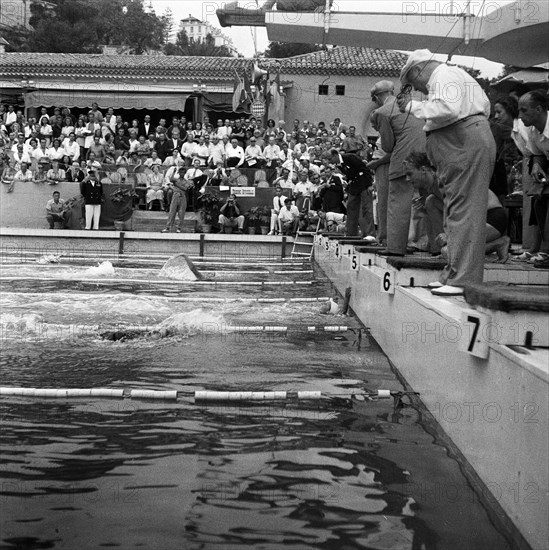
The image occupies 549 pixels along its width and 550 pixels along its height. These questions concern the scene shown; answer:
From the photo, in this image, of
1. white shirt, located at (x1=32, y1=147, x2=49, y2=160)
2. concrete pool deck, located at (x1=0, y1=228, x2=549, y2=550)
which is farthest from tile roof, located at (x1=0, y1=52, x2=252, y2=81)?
concrete pool deck, located at (x1=0, y1=228, x2=549, y2=550)

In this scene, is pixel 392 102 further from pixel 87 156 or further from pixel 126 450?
pixel 87 156

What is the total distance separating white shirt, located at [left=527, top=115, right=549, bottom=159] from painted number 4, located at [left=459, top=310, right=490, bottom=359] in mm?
4277

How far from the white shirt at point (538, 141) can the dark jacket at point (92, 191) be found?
16.0m

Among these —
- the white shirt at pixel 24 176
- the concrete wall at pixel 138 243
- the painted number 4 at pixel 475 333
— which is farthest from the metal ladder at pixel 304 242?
the painted number 4 at pixel 475 333

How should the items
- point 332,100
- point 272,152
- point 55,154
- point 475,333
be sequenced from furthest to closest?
Answer: point 332,100 < point 272,152 < point 55,154 < point 475,333

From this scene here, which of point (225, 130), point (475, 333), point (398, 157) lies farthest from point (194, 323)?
point (225, 130)

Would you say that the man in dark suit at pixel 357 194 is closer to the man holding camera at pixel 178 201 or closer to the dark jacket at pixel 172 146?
the man holding camera at pixel 178 201

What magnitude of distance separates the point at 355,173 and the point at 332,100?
2869 centimetres

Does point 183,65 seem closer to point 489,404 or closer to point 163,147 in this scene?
point 163,147

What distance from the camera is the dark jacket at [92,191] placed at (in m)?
22.9

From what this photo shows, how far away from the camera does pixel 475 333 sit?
13.3ft

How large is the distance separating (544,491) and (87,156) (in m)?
24.9

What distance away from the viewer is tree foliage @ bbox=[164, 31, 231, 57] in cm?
8425

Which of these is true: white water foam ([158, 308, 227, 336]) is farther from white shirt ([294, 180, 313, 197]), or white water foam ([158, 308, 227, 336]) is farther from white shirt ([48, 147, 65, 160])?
white shirt ([48, 147, 65, 160])
